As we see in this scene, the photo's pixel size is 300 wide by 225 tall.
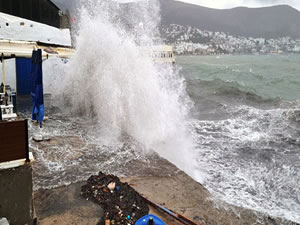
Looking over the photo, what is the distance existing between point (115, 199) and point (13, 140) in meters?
2.31

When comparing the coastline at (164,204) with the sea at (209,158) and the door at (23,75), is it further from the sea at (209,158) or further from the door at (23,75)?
the door at (23,75)

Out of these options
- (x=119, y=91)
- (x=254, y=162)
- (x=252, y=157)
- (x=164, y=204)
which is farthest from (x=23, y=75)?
(x=254, y=162)

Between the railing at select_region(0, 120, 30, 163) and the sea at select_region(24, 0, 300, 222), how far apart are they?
243 centimetres

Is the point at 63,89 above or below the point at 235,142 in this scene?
above

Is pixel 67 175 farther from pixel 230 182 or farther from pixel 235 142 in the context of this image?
pixel 235 142

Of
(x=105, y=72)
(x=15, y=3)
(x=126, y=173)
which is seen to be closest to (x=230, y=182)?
(x=126, y=173)

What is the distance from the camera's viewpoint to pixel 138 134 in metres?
9.55

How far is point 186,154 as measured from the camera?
856cm

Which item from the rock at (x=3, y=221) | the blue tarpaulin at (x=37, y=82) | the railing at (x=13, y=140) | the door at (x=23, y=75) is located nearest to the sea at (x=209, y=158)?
the blue tarpaulin at (x=37, y=82)

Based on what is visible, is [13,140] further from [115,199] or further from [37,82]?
[37,82]

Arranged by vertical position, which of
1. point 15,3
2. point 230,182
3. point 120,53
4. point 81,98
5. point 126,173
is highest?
point 15,3

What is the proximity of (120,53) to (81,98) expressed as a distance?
9.40ft

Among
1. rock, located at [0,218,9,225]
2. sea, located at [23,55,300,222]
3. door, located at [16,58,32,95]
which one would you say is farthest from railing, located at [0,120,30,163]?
door, located at [16,58,32,95]

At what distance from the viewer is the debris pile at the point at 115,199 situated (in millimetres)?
4230
